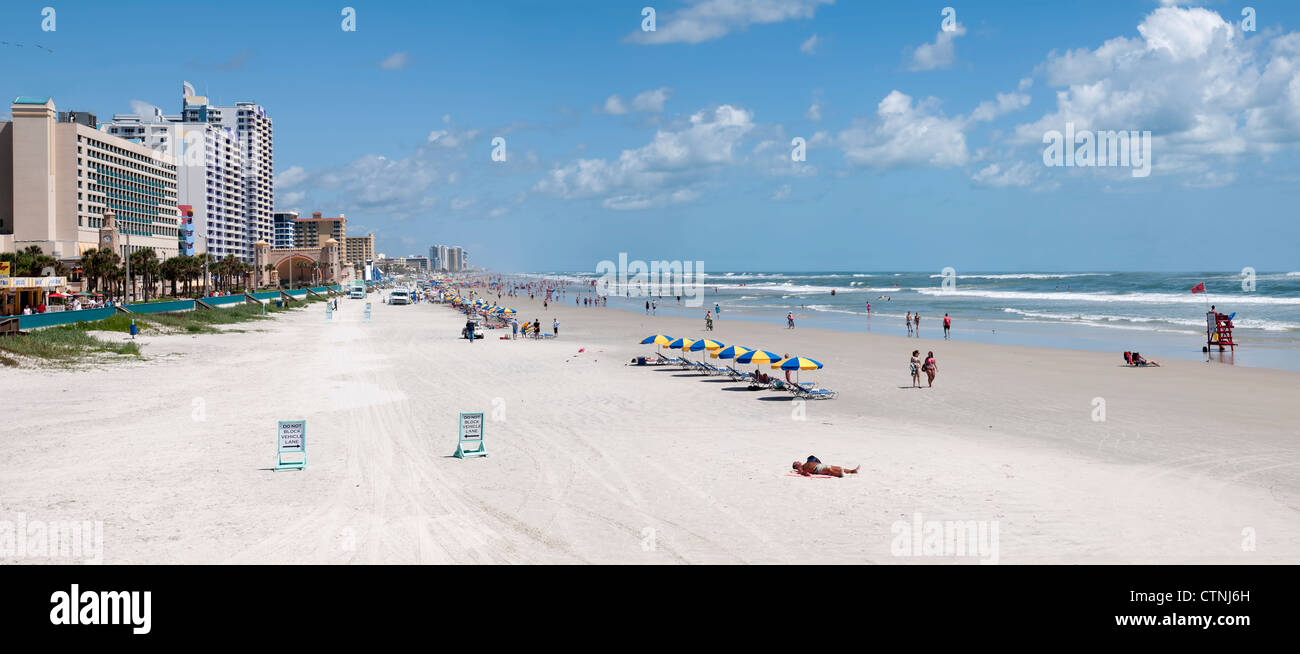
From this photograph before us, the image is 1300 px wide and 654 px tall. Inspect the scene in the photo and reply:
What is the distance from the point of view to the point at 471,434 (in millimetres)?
13414

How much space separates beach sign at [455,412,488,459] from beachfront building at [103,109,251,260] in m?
141

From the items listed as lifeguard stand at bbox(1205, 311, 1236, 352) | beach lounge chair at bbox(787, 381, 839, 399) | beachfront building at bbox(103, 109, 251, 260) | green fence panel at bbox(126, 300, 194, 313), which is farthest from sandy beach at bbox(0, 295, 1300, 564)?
beachfront building at bbox(103, 109, 251, 260)

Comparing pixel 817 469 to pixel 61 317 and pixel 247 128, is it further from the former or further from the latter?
pixel 247 128

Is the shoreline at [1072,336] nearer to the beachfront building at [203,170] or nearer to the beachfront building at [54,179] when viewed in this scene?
the beachfront building at [54,179]

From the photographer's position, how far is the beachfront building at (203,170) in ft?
462

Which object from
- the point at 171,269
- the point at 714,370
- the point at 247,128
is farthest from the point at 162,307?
the point at 247,128

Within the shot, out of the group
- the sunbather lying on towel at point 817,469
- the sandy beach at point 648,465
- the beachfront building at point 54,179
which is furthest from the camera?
the beachfront building at point 54,179

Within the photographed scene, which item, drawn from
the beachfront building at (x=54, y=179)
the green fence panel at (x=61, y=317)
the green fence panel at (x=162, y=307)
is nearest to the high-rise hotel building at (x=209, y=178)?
the beachfront building at (x=54, y=179)

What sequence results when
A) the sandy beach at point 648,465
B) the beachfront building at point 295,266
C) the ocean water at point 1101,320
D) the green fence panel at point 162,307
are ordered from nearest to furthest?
1. the sandy beach at point 648,465
2. the ocean water at point 1101,320
3. the green fence panel at point 162,307
4. the beachfront building at point 295,266

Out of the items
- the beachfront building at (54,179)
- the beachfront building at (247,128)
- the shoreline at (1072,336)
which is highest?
the beachfront building at (247,128)

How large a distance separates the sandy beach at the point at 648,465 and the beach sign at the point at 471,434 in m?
0.35

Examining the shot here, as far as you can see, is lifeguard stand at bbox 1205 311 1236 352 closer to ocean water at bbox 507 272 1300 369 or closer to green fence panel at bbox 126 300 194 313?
ocean water at bbox 507 272 1300 369

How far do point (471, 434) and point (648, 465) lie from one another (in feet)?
9.86

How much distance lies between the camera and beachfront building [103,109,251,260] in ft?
462
